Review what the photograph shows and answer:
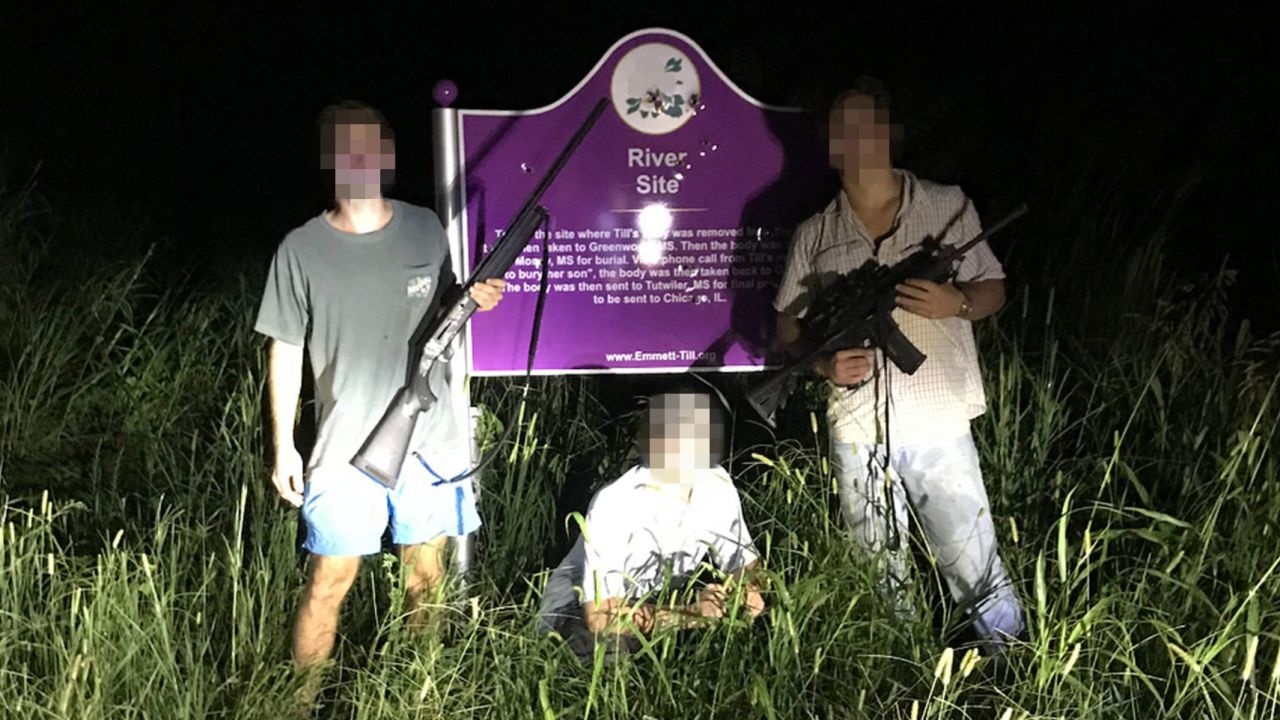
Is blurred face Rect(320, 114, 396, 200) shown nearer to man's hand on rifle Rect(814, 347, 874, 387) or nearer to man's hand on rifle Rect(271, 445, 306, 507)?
man's hand on rifle Rect(271, 445, 306, 507)

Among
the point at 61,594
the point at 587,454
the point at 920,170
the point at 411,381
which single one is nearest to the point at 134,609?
the point at 61,594

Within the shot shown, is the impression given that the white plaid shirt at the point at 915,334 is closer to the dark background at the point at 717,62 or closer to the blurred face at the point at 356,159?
the blurred face at the point at 356,159

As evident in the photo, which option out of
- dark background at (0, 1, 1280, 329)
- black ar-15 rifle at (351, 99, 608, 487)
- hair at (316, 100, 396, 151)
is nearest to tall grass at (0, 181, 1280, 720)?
black ar-15 rifle at (351, 99, 608, 487)

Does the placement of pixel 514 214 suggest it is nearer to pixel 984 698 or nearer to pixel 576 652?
pixel 576 652

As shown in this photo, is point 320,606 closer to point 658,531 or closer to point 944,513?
point 658,531

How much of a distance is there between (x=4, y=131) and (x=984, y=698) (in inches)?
266

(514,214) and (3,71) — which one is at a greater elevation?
(3,71)

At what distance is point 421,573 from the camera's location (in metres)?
3.47

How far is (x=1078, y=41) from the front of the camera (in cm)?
714

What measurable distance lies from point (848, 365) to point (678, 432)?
508 millimetres

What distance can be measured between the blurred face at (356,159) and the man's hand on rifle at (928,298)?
4.69ft

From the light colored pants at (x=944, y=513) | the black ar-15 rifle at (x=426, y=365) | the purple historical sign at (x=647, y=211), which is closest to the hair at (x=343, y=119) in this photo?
the black ar-15 rifle at (x=426, y=365)

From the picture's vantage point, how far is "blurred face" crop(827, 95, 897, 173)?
3.40 metres

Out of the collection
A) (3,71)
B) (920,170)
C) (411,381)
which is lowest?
(411,381)
